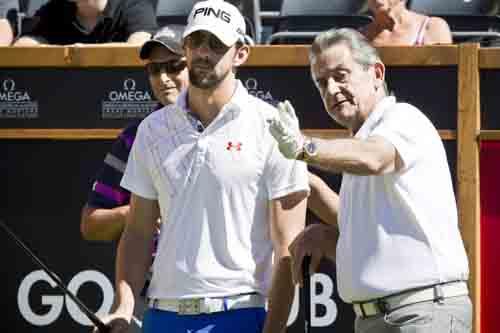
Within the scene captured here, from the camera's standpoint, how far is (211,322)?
179 inches

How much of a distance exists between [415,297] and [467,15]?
4.17 m

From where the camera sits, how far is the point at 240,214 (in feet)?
15.0

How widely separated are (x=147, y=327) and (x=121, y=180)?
0.63m

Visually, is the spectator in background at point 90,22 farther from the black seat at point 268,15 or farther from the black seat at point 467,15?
the black seat at point 467,15

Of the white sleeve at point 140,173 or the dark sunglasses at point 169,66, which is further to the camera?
the dark sunglasses at point 169,66

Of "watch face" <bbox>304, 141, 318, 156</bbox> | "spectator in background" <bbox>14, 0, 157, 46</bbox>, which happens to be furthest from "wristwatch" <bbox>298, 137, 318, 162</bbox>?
"spectator in background" <bbox>14, 0, 157, 46</bbox>

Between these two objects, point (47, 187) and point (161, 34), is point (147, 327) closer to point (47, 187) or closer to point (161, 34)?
point (161, 34)

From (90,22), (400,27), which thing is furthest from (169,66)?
(400,27)

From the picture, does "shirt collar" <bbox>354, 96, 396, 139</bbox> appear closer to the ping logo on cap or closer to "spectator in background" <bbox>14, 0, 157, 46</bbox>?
the ping logo on cap

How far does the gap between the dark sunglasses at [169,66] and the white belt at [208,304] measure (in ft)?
3.78

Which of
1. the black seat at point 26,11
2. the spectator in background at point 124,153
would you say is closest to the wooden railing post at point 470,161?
the spectator in background at point 124,153

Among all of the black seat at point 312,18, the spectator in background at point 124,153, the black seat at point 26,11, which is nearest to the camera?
the spectator in background at point 124,153

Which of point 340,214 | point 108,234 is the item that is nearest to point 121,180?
point 108,234

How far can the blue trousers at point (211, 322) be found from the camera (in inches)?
179
